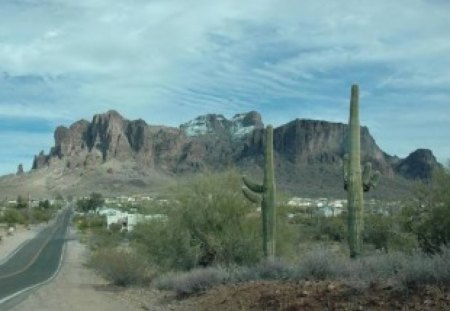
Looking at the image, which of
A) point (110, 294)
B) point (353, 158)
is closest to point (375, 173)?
point (353, 158)

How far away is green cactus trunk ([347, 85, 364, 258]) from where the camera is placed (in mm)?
19688

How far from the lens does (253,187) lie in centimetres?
2566

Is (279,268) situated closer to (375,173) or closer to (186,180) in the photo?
(375,173)

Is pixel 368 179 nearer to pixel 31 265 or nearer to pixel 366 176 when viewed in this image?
pixel 366 176

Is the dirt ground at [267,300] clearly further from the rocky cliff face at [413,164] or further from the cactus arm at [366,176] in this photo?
the rocky cliff face at [413,164]

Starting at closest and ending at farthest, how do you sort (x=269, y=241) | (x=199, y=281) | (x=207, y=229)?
(x=199, y=281)
(x=269, y=241)
(x=207, y=229)

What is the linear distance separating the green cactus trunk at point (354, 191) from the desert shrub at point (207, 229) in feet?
38.7

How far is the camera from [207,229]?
109 feet

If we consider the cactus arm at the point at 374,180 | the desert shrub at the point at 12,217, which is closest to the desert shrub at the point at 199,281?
the cactus arm at the point at 374,180

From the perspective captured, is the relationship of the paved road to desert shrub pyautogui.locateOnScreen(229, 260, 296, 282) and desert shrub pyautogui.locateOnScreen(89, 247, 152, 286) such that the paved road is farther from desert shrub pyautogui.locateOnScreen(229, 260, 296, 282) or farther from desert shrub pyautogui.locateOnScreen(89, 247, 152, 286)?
desert shrub pyautogui.locateOnScreen(229, 260, 296, 282)

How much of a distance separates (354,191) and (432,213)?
785 cm

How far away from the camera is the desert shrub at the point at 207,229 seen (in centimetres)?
3212

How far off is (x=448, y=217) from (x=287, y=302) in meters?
11.8

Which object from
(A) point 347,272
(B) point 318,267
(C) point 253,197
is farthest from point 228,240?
(A) point 347,272
